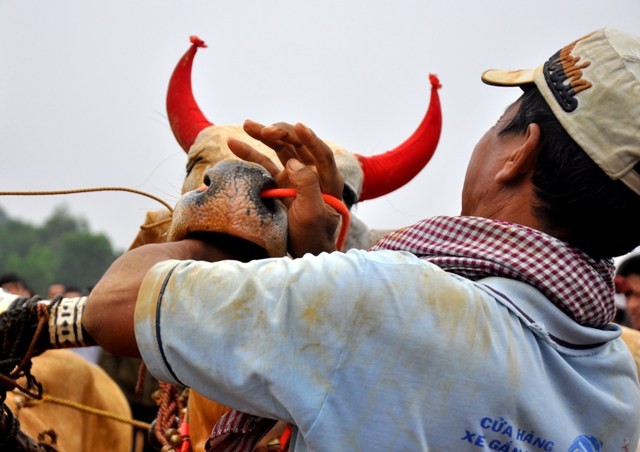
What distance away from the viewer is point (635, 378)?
6.30 ft

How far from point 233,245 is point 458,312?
59 cm

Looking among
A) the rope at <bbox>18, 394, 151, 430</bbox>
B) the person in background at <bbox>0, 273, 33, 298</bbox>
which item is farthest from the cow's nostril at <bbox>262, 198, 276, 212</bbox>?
the person in background at <bbox>0, 273, 33, 298</bbox>

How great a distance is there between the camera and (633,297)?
4.82 metres

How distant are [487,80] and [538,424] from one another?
2.72 ft

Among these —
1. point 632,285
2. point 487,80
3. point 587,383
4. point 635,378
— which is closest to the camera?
point 587,383

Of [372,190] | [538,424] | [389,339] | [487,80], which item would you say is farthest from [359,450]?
[372,190]

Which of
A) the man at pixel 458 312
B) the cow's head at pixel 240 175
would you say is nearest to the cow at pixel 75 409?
the cow's head at pixel 240 175

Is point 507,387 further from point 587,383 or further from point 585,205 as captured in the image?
point 585,205

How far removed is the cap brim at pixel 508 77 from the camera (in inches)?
77.1

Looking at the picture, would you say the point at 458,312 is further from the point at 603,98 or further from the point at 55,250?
the point at 55,250

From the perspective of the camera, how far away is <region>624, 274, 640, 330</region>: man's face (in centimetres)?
463

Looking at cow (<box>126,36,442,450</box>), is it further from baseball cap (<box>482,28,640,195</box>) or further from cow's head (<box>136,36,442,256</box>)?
baseball cap (<box>482,28,640,195</box>)

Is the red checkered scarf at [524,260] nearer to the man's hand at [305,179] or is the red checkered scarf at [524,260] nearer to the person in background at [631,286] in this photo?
the man's hand at [305,179]

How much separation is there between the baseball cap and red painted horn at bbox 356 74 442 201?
80.6 inches
